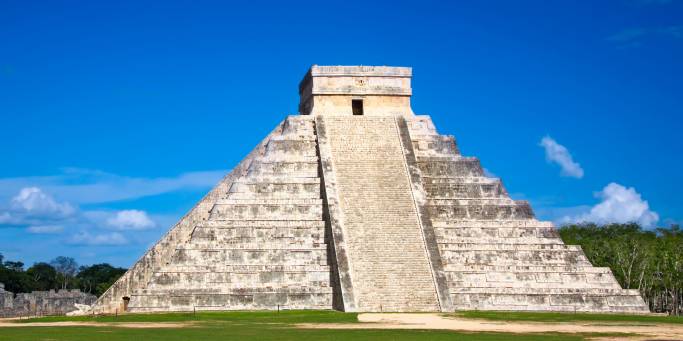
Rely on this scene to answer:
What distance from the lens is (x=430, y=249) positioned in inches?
1029

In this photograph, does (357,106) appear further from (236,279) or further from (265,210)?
(236,279)

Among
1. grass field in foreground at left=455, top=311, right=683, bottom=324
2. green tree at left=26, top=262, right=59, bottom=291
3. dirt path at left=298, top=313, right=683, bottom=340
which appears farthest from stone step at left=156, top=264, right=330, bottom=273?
green tree at left=26, top=262, right=59, bottom=291

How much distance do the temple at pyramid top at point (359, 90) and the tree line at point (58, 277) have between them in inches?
1295

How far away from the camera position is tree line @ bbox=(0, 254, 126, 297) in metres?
63.3

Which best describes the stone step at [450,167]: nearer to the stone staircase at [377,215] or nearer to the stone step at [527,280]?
the stone staircase at [377,215]

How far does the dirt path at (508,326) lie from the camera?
1784cm

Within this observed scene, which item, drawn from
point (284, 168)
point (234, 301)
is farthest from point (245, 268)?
point (284, 168)

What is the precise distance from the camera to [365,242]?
86.0ft

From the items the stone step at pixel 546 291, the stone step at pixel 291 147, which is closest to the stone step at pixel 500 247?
the stone step at pixel 546 291

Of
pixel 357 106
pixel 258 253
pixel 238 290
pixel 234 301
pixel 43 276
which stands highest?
pixel 357 106

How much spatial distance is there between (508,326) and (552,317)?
4.09m

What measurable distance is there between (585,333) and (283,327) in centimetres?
639

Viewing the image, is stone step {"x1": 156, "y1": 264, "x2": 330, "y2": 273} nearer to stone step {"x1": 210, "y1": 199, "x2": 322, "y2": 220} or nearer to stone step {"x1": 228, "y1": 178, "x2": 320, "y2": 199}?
stone step {"x1": 210, "y1": 199, "x2": 322, "y2": 220}

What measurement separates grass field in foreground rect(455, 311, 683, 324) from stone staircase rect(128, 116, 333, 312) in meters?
4.64
